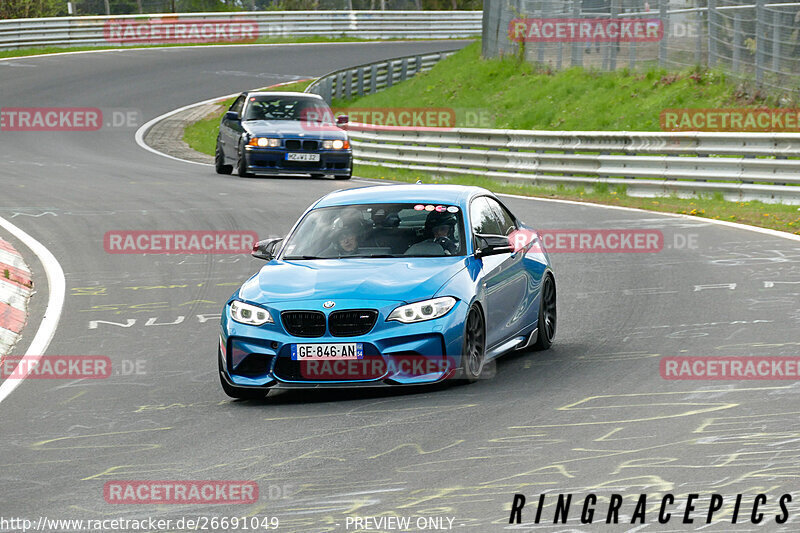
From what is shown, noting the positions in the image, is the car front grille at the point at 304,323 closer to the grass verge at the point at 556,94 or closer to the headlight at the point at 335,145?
the headlight at the point at 335,145

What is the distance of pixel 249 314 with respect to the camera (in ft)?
29.1

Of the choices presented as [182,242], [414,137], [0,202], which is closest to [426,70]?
[414,137]

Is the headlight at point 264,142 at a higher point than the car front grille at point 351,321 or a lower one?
lower

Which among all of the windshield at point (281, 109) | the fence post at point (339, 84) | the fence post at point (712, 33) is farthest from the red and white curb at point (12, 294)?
the fence post at point (339, 84)

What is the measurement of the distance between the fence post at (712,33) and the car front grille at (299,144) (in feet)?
29.6

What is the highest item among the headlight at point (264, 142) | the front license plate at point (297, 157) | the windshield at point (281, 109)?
the windshield at point (281, 109)

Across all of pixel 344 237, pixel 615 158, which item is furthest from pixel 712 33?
pixel 344 237

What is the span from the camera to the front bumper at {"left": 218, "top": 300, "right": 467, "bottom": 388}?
338 inches

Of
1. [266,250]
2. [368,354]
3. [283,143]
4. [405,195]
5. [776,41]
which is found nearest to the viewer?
[368,354]

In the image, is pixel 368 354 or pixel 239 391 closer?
pixel 368 354

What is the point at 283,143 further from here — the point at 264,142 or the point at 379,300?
the point at 379,300

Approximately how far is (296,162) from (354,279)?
658 inches

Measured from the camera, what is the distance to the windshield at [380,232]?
31.7 feet

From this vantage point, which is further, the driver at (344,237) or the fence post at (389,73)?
the fence post at (389,73)
